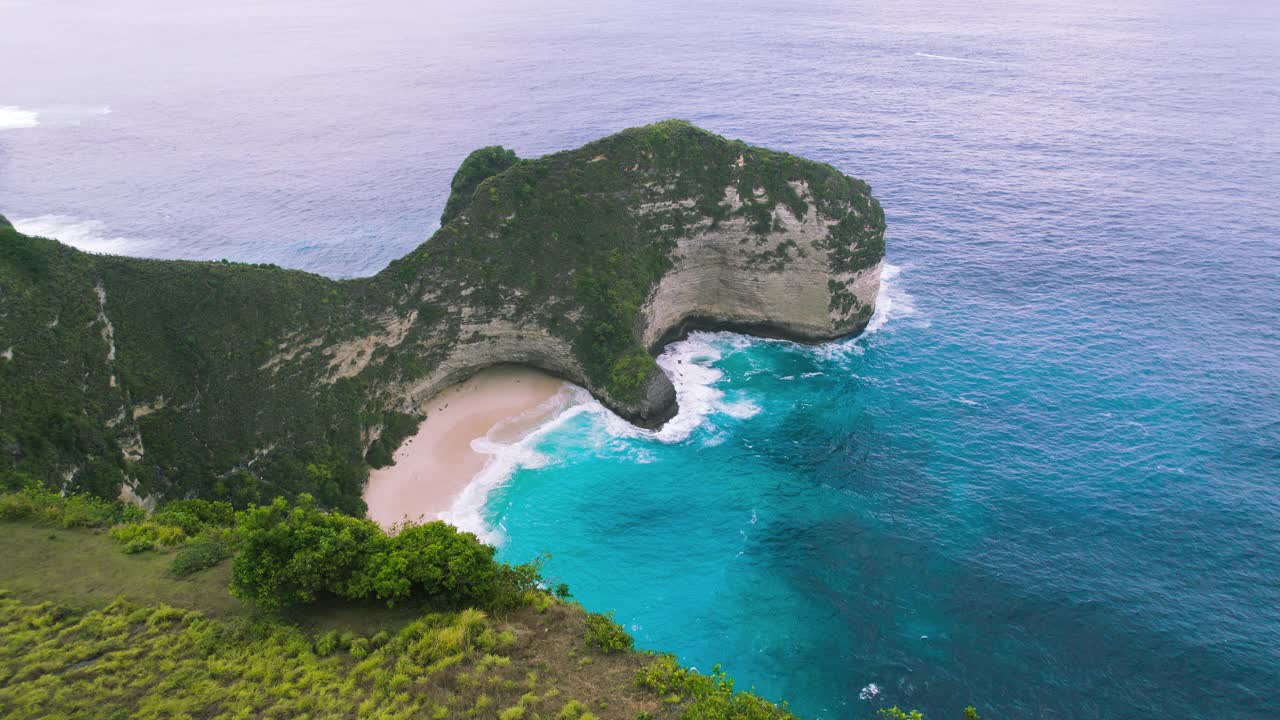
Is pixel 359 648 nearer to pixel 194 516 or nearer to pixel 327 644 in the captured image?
pixel 327 644

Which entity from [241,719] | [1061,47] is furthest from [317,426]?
[1061,47]

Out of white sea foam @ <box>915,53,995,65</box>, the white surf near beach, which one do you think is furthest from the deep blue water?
white sea foam @ <box>915,53,995,65</box>

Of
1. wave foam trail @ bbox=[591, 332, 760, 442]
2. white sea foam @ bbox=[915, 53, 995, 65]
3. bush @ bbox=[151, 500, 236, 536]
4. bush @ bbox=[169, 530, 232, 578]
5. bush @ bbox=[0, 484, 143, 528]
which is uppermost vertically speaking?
white sea foam @ bbox=[915, 53, 995, 65]

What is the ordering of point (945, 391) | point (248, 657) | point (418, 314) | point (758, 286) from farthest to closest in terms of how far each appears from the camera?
point (758, 286), point (945, 391), point (418, 314), point (248, 657)

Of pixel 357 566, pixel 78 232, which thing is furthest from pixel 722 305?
pixel 78 232

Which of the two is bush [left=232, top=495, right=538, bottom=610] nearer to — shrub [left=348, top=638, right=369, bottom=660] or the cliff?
shrub [left=348, top=638, right=369, bottom=660]

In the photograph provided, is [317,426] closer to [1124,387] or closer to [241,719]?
[241,719]
